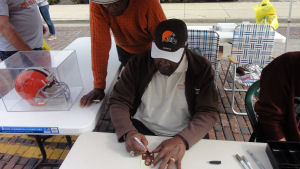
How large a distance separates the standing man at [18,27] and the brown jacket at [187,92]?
1082 mm

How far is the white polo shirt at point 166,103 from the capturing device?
165cm

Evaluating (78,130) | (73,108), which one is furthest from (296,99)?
(73,108)

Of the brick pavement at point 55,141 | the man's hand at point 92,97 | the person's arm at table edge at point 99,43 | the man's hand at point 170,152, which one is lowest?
the brick pavement at point 55,141

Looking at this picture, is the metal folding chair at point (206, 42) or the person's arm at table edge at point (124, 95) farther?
the metal folding chair at point (206, 42)

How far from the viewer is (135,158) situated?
1.24 m

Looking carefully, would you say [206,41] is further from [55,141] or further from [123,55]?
[55,141]

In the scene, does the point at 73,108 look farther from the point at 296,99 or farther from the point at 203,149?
the point at 296,99

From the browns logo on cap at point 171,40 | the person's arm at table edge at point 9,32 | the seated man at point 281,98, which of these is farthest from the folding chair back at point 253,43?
the person's arm at table edge at point 9,32

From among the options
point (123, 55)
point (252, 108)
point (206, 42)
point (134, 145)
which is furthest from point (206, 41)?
point (134, 145)

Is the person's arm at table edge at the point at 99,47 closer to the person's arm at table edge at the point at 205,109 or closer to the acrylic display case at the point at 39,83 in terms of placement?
the acrylic display case at the point at 39,83

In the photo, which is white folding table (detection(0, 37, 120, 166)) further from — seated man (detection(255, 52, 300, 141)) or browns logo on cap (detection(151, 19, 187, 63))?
seated man (detection(255, 52, 300, 141))

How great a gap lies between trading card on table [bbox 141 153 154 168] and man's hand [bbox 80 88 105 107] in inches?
25.7

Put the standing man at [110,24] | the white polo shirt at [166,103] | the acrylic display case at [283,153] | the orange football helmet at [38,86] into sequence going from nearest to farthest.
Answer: the acrylic display case at [283,153], the orange football helmet at [38,86], the white polo shirt at [166,103], the standing man at [110,24]

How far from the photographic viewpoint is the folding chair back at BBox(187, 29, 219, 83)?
128 inches
